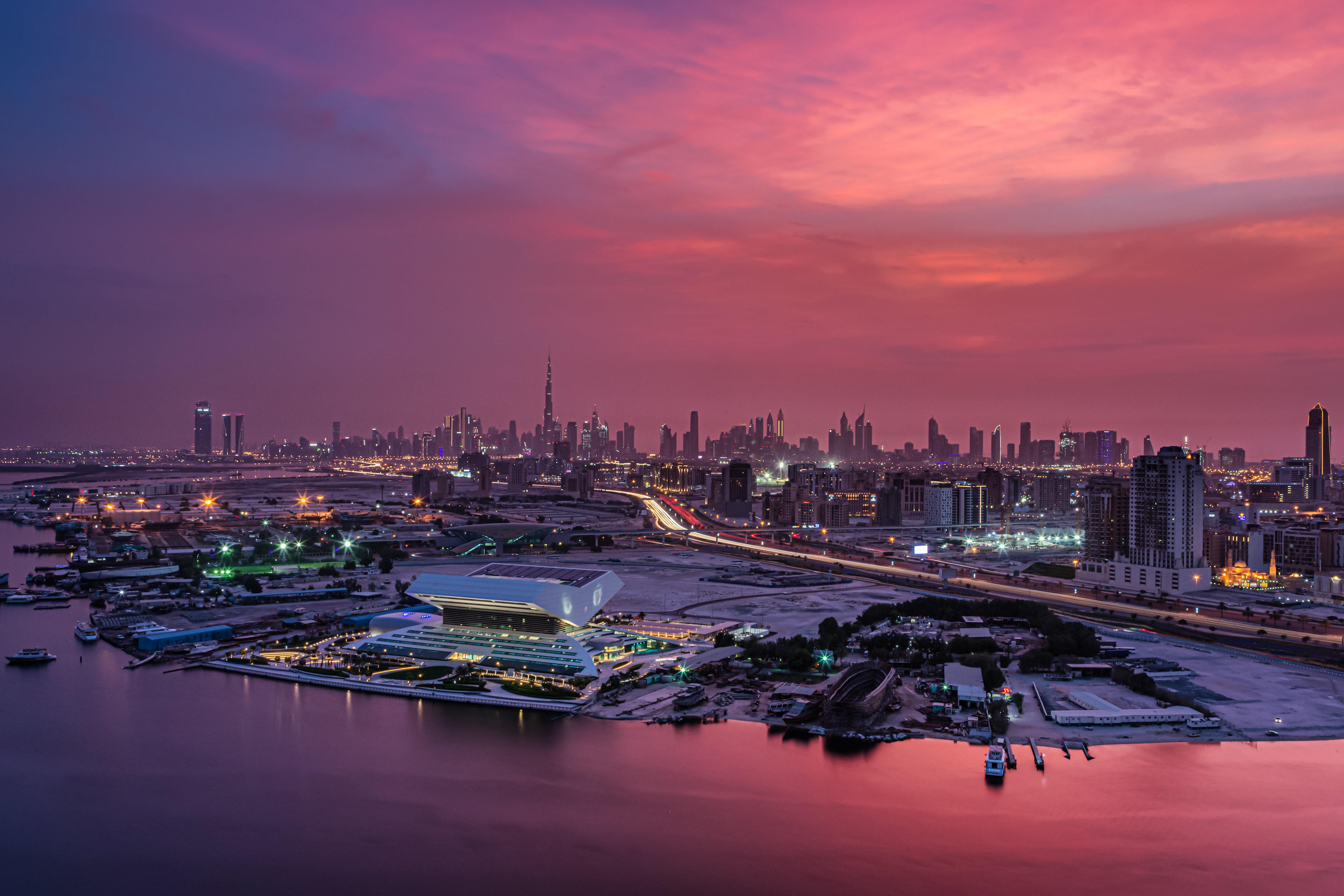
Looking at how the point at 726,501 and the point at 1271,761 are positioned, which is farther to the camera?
the point at 726,501

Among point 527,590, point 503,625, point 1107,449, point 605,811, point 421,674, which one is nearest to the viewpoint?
point 605,811

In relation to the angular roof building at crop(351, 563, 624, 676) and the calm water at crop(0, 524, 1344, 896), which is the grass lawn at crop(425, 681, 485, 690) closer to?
the calm water at crop(0, 524, 1344, 896)

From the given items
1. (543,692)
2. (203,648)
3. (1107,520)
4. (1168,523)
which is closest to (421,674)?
(543,692)

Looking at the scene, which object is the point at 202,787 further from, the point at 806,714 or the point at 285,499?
the point at 285,499

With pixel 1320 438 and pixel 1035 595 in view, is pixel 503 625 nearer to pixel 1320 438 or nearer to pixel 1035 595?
pixel 1035 595

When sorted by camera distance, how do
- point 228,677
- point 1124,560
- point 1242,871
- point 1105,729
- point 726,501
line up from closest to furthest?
point 1242,871
point 1105,729
point 228,677
point 1124,560
point 726,501

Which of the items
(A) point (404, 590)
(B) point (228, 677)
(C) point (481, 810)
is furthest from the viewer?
(A) point (404, 590)

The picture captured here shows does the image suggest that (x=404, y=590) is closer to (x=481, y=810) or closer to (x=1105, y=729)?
(x=481, y=810)

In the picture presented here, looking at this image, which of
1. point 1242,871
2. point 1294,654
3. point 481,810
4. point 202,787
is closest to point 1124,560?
point 1294,654
